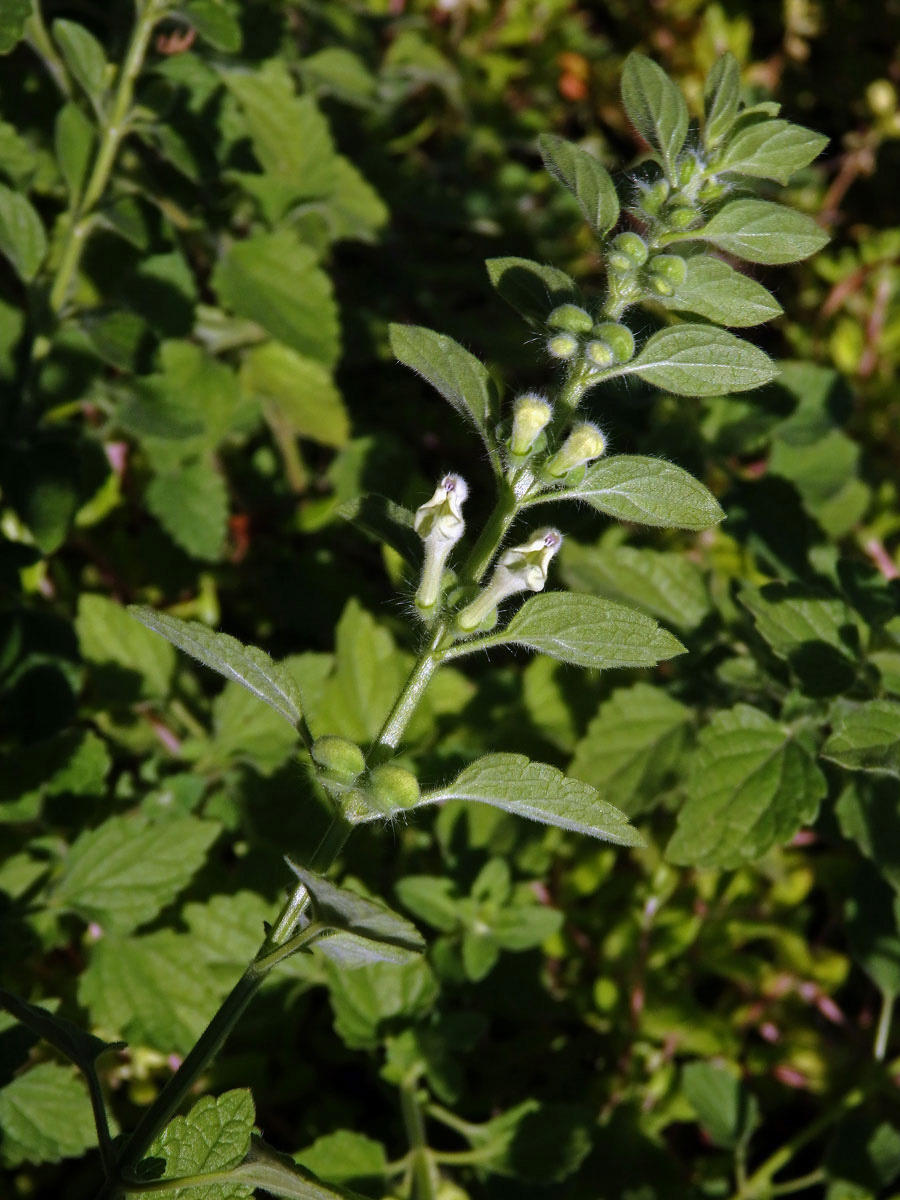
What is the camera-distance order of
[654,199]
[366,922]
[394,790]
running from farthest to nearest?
[654,199], [394,790], [366,922]

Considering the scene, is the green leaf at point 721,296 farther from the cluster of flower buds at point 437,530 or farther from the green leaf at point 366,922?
the green leaf at point 366,922

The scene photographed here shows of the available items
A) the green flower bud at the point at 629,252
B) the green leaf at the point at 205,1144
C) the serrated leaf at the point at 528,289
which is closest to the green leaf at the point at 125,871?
the green leaf at the point at 205,1144

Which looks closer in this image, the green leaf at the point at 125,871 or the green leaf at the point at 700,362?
the green leaf at the point at 700,362

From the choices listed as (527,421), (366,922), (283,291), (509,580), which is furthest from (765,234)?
(283,291)

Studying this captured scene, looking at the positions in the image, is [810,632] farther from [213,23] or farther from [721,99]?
[213,23]

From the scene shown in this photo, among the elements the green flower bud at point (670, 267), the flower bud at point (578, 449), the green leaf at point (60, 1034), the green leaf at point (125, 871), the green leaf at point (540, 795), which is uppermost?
the green flower bud at point (670, 267)

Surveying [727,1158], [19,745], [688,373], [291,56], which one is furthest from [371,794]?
[291,56]
